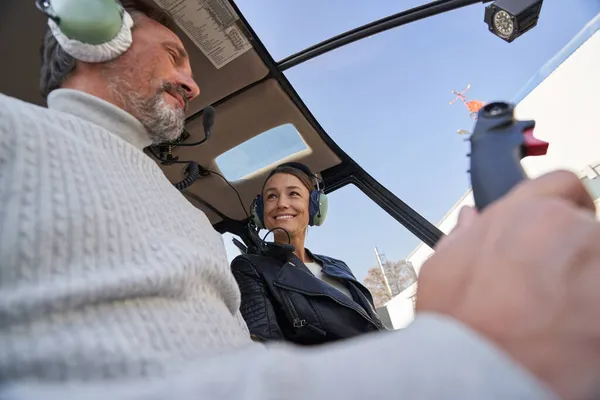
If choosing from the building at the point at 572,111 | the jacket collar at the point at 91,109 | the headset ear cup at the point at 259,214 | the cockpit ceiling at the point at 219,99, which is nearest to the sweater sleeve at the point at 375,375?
the jacket collar at the point at 91,109

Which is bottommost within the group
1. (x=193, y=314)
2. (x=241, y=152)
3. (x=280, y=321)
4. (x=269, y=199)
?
(x=280, y=321)

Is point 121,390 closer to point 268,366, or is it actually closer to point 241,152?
point 268,366

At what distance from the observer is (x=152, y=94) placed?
3.56 ft

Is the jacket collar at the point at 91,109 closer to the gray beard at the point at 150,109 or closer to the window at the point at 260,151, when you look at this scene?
the gray beard at the point at 150,109

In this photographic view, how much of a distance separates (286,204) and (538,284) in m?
1.87

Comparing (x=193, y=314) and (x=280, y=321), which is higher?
(x=193, y=314)

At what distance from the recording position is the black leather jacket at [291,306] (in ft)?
5.18

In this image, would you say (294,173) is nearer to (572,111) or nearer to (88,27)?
(88,27)

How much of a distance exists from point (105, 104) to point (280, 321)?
1108 mm

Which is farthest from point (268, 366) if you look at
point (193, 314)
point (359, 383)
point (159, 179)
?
point (159, 179)

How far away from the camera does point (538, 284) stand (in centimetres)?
27

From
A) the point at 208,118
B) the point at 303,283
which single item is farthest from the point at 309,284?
the point at 208,118

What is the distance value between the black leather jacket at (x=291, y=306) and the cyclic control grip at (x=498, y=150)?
1213 mm

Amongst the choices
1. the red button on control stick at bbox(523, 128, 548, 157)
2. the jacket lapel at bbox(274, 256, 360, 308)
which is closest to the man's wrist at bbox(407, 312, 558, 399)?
the red button on control stick at bbox(523, 128, 548, 157)
